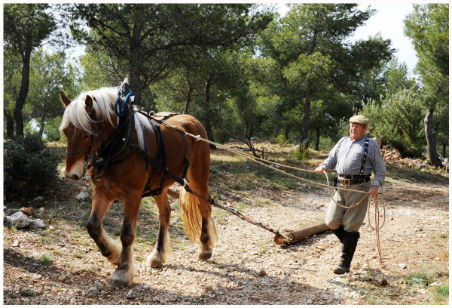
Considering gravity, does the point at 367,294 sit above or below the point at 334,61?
below

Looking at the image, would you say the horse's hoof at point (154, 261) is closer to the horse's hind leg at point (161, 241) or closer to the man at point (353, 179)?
the horse's hind leg at point (161, 241)

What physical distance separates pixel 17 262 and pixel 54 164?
3.43 m

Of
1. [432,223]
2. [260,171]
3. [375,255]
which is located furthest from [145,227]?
[260,171]

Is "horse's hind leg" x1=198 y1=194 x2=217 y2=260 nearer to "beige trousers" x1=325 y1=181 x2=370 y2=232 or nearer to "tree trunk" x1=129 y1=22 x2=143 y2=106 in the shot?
"beige trousers" x1=325 y1=181 x2=370 y2=232

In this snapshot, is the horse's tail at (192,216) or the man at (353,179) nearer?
the man at (353,179)

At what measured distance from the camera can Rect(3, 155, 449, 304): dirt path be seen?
12.9 feet

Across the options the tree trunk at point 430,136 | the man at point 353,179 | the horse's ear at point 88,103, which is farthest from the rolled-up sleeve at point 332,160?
the tree trunk at point 430,136

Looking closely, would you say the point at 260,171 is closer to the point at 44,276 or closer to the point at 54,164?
the point at 54,164

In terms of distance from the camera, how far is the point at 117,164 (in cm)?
389

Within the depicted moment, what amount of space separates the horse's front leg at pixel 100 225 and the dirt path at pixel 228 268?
Result: 1.12 feet

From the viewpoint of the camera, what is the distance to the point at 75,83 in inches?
1018

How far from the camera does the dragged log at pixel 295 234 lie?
5604mm

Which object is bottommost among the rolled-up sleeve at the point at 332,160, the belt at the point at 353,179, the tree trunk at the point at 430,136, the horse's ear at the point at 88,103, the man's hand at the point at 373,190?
the man's hand at the point at 373,190

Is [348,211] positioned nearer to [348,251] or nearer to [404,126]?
[348,251]
